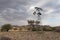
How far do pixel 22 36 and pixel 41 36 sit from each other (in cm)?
356

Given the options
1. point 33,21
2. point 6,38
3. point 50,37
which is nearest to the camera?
point 6,38

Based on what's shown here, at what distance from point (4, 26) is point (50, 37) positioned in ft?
63.4

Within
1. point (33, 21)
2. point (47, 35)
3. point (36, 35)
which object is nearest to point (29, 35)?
point (36, 35)

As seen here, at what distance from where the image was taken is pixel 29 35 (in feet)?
107

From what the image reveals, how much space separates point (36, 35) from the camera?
3259 cm

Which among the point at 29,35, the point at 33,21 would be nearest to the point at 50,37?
the point at 29,35

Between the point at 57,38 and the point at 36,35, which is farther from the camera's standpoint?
the point at 36,35

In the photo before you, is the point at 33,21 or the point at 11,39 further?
the point at 33,21

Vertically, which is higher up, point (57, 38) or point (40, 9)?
point (40, 9)

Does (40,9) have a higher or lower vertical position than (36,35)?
higher

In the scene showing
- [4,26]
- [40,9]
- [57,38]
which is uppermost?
[40,9]

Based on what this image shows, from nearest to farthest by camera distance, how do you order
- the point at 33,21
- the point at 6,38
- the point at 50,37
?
the point at 6,38 → the point at 50,37 → the point at 33,21

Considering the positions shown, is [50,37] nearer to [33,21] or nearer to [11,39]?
[11,39]

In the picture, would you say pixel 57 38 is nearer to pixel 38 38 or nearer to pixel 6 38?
pixel 38 38
